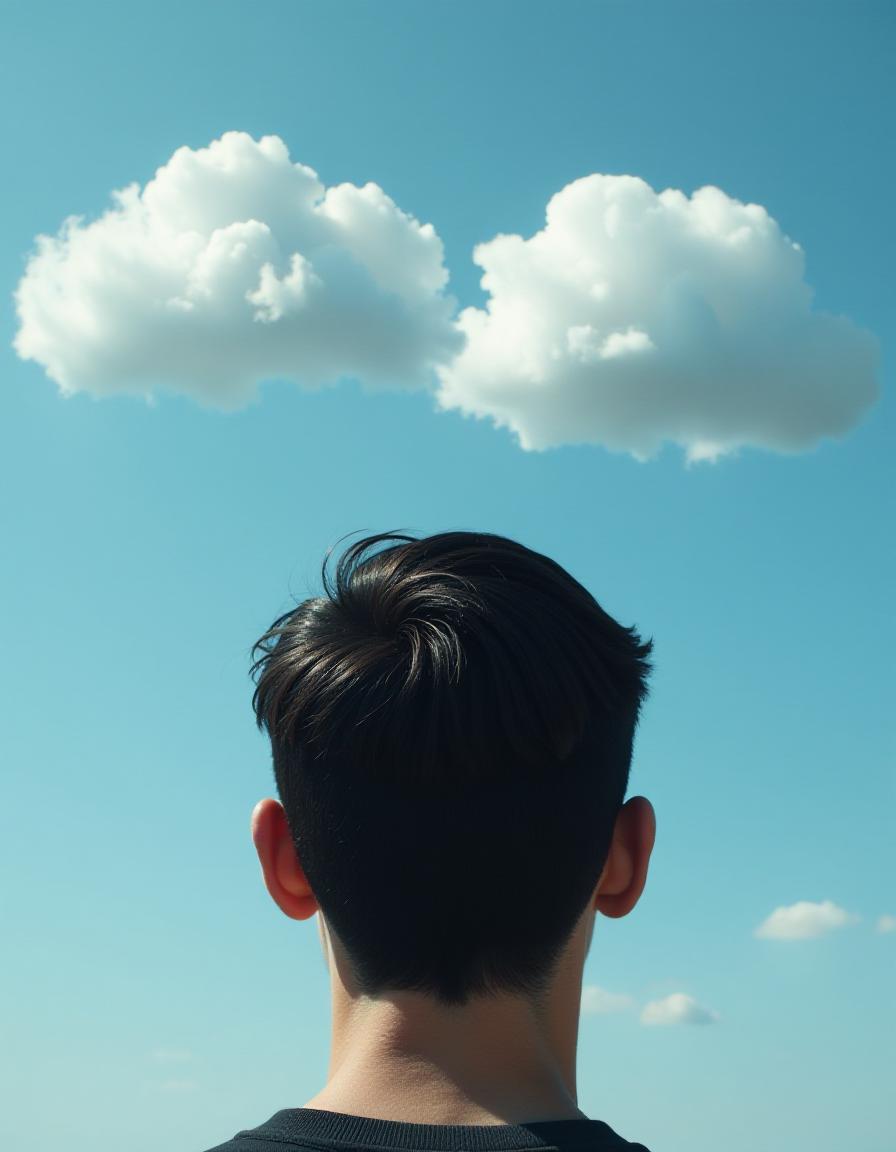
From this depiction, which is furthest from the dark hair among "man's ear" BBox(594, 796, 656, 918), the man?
"man's ear" BBox(594, 796, 656, 918)

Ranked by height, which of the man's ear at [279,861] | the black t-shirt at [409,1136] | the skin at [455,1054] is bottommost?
the black t-shirt at [409,1136]

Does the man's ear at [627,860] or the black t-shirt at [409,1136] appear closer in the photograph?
the black t-shirt at [409,1136]

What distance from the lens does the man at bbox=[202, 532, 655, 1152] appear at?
3479mm

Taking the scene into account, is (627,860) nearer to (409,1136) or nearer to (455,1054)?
(455,1054)

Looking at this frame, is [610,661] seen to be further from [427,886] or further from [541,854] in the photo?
[427,886]

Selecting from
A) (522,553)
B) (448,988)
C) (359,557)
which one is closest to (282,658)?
(359,557)

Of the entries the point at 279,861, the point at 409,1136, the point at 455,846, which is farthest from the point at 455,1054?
the point at 279,861

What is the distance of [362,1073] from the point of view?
11.6 feet

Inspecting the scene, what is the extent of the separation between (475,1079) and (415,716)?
1107 mm

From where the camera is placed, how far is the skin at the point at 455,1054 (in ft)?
11.3

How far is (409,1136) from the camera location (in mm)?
3275

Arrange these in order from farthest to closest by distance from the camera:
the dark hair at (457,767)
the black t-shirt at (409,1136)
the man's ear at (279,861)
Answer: the man's ear at (279,861), the dark hair at (457,767), the black t-shirt at (409,1136)

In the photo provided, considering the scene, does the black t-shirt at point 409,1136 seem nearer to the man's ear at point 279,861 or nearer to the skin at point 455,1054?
the skin at point 455,1054

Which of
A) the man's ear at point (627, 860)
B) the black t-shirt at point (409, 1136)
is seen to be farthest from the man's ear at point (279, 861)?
the man's ear at point (627, 860)
